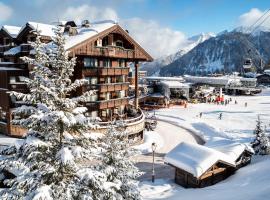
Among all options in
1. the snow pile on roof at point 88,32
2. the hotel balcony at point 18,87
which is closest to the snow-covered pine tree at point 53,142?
the snow pile on roof at point 88,32

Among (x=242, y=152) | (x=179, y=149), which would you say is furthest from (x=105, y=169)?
(x=242, y=152)

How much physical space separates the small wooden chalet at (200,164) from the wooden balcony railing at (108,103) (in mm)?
13200

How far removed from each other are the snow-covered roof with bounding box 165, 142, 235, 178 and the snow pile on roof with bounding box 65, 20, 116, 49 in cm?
1658

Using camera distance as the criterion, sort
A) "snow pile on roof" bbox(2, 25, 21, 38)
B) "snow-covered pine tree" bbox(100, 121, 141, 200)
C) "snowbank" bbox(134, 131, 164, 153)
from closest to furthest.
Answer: "snow-covered pine tree" bbox(100, 121, 141, 200), "snowbank" bbox(134, 131, 164, 153), "snow pile on roof" bbox(2, 25, 21, 38)

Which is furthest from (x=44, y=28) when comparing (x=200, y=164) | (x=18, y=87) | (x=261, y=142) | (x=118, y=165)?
(x=261, y=142)

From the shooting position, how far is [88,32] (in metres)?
38.4

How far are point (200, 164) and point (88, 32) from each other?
2149 cm

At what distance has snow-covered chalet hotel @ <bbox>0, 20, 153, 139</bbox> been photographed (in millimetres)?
37750

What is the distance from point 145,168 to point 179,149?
4695 mm

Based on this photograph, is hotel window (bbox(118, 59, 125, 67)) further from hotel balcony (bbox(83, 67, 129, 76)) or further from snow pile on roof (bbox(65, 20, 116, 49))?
snow pile on roof (bbox(65, 20, 116, 49))

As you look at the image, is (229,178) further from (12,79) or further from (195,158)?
(12,79)

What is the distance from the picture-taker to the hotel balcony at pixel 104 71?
3834cm

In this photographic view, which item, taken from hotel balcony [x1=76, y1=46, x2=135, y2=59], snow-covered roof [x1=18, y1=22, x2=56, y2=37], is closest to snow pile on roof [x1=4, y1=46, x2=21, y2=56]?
snow-covered roof [x1=18, y1=22, x2=56, y2=37]

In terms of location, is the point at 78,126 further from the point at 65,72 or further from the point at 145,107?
the point at 145,107
